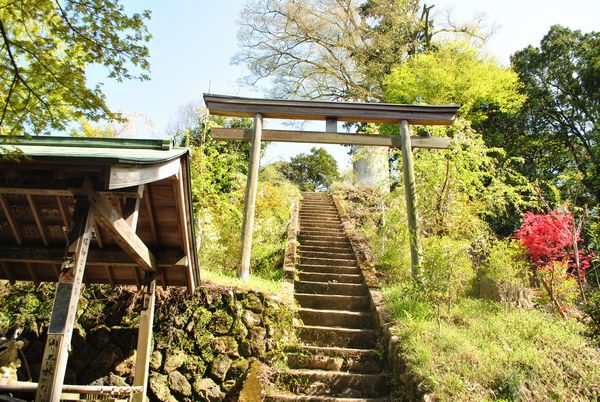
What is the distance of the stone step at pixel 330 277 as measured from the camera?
28.2 ft

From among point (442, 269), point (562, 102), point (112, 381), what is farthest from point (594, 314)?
point (562, 102)

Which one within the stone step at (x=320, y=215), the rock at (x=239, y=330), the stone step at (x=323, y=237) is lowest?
the rock at (x=239, y=330)

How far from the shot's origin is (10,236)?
498cm

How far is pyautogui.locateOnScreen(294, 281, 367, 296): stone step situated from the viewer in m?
8.16

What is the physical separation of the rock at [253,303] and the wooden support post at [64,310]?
150 inches

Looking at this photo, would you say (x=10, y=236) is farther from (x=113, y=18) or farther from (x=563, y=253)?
(x=563, y=253)

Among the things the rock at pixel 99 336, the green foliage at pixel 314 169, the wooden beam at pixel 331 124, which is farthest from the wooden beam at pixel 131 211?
the green foliage at pixel 314 169

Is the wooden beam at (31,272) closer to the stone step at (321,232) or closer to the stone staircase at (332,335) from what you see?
the stone staircase at (332,335)

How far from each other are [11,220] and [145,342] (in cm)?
210

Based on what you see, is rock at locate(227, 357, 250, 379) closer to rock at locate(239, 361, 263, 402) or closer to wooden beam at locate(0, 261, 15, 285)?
rock at locate(239, 361, 263, 402)

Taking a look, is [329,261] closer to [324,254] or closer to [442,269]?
[324,254]

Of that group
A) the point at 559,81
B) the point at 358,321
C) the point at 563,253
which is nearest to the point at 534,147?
the point at 559,81

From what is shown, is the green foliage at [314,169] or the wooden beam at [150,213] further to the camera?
the green foliage at [314,169]

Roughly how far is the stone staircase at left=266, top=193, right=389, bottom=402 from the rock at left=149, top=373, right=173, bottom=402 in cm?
140
